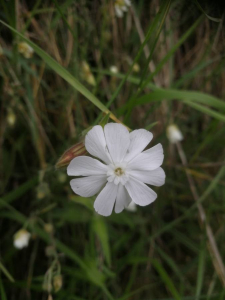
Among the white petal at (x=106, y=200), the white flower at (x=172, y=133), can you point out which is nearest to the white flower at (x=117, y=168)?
the white petal at (x=106, y=200)

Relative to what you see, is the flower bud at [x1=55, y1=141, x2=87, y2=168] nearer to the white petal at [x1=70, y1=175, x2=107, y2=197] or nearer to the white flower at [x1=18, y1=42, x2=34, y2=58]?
the white petal at [x1=70, y1=175, x2=107, y2=197]

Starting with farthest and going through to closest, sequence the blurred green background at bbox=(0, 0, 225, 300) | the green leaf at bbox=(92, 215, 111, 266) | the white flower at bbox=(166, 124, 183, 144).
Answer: the white flower at bbox=(166, 124, 183, 144) → the blurred green background at bbox=(0, 0, 225, 300) → the green leaf at bbox=(92, 215, 111, 266)

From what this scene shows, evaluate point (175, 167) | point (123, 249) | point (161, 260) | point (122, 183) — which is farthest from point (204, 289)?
point (122, 183)

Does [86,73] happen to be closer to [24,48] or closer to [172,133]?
[24,48]

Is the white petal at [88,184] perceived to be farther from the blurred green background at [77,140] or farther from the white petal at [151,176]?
the blurred green background at [77,140]

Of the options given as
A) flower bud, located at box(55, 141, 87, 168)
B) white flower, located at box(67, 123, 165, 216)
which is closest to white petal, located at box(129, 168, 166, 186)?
white flower, located at box(67, 123, 165, 216)

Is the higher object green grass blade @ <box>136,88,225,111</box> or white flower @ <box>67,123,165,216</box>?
green grass blade @ <box>136,88,225,111</box>
